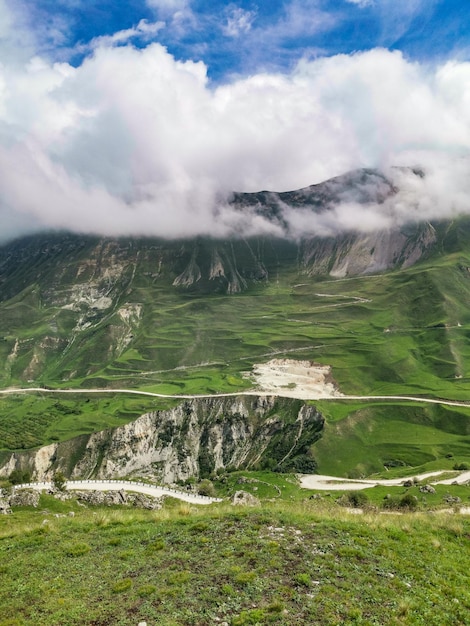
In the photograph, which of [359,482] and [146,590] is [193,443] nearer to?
[359,482]

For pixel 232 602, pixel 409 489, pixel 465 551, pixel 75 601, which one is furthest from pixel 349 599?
pixel 409 489

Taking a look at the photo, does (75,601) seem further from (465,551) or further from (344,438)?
(344,438)

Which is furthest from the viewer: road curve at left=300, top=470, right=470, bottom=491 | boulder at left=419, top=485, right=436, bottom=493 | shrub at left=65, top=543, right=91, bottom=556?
road curve at left=300, top=470, right=470, bottom=491

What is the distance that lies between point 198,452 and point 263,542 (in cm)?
15735

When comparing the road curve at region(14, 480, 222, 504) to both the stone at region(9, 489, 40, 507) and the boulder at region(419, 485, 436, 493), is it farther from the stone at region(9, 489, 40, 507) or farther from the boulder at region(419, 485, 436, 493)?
the boulder at region(419, 485, 436, 493)

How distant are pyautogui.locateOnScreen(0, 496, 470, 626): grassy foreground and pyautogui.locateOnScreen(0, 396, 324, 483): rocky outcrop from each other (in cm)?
11591

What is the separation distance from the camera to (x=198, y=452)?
172 metres

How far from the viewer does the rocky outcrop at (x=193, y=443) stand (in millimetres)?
151125

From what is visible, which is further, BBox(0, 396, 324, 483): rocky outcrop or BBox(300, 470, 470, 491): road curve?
BBox(0, 396, 324, 483): rocky outcrop

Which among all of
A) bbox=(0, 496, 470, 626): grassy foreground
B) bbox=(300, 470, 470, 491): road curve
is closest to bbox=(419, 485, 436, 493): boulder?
bbox=(300, 470, 470, 491): road curve

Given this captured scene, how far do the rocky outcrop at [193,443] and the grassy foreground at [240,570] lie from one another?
11591cm

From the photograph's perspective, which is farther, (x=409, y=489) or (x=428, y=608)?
(x=409, y=489)

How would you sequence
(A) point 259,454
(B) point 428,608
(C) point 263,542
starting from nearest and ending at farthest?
(B) point 428,608 < (C) point 263,542 < (A) point 259,454

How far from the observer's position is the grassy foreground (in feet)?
55.8
